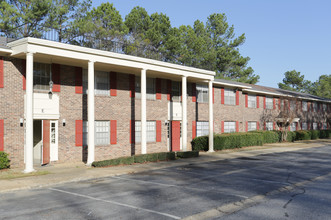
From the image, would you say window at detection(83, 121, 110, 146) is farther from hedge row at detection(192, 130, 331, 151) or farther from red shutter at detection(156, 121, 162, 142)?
hedge row at detection(192, 130, 331, 151)

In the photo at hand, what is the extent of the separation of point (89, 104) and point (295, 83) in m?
90.8

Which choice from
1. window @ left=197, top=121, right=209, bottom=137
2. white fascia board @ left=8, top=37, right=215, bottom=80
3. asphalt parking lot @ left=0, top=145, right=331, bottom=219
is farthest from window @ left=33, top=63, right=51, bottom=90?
window @ left=197, top=121, right=209, bottom=137

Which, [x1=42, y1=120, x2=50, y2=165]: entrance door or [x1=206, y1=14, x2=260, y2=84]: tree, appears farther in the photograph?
[x1=206, y1=14, x2=260, y2=84]: tree

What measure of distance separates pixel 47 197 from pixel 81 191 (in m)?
1.24

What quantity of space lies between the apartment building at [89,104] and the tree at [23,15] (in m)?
20.3

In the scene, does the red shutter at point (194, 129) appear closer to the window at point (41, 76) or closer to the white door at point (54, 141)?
the white door at point (54, 141)

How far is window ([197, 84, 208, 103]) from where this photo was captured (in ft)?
91.4

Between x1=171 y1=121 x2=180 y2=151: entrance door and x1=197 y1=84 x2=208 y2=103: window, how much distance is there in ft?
11.1

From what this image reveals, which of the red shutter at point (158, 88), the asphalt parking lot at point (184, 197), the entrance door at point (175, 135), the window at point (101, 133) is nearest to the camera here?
the asphalt parking lot at point (184, 197)

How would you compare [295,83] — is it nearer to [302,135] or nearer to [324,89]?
[324,89]

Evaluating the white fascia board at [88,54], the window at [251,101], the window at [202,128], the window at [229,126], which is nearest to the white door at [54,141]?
the white fascia board at [88,54]

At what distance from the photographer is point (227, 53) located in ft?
197

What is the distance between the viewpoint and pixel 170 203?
9445mm

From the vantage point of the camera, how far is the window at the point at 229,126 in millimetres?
30775
